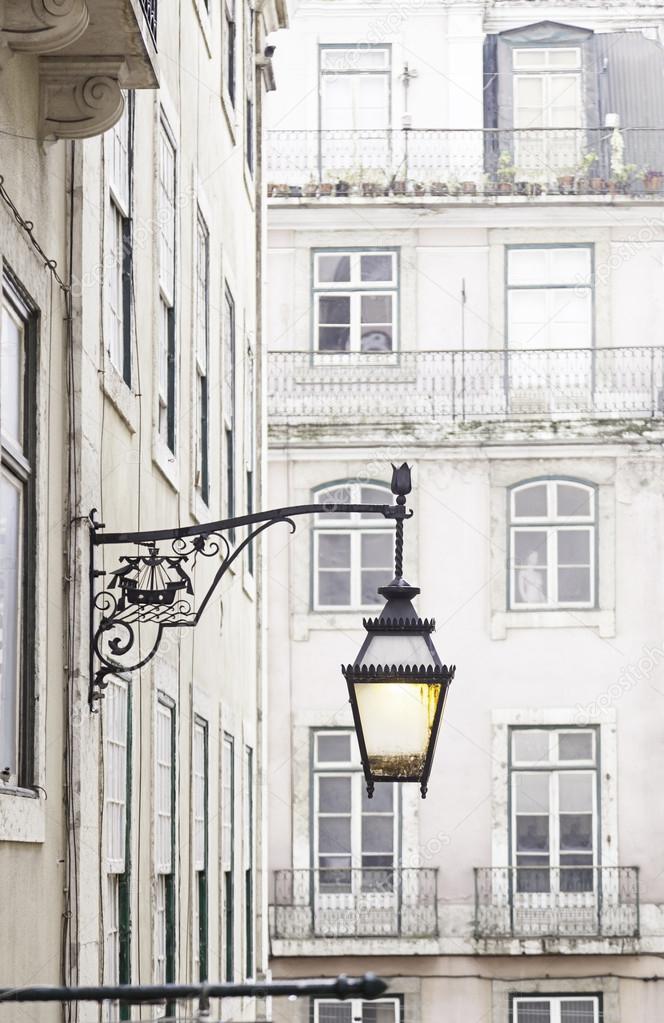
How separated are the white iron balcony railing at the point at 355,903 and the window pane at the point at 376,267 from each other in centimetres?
795

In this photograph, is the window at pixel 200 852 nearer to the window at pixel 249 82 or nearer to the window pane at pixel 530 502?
the window at pixel 249 82

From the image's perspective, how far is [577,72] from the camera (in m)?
28.2

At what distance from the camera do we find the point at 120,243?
8.52 meters

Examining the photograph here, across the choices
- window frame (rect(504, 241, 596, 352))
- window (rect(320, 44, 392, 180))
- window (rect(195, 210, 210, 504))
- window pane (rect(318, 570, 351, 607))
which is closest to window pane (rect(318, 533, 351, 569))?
window pane (rect(318, 570, 351, 607))

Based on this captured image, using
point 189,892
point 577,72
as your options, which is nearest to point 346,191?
point 577,72

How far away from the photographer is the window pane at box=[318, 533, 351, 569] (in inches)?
1033

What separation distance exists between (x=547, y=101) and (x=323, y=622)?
8.22m

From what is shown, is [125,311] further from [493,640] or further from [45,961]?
[493,640]

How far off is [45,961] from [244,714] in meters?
9.25

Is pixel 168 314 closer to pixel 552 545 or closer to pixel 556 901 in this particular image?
pixel 556 901

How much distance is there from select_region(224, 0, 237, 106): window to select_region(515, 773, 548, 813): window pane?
41.8 ft

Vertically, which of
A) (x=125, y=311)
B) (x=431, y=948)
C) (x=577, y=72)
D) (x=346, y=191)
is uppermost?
(x=577, y=72)

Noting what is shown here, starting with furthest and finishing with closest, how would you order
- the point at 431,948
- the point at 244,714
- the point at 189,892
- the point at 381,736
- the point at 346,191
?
the point at 346,191 < the point at 431,948 < the point at 244,714 < the point at 189,892 < the point at 381,736

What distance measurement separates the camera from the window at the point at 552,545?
26062mm
